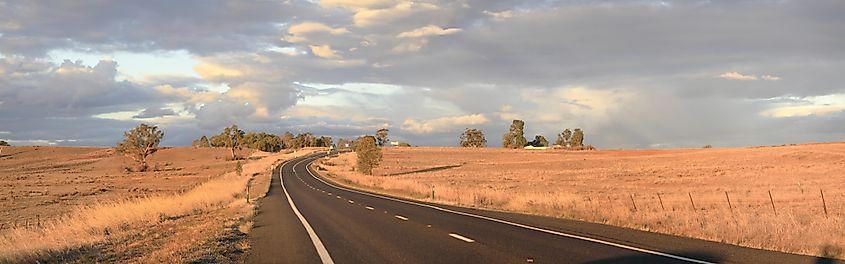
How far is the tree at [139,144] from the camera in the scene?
115963 mm

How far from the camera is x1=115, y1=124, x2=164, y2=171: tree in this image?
11596cm

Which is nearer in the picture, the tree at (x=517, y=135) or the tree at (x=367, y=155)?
the tree at (x=367, y=155)

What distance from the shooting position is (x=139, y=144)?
11694cm

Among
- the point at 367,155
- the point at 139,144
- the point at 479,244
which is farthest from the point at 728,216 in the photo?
the point at 139,144

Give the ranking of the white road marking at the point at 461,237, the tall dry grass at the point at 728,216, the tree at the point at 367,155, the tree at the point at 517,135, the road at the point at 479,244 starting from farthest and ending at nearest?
the tree at the point at 517,135 → the tree at the point at 367,155 → the white road marking at the point at 461,237 → the tall dry grass at the point at 728,216 → the road at the point at 479,244

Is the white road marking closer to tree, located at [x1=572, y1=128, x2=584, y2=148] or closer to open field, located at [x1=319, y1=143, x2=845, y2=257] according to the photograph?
open field, located at [x1=319, y1=143, x2=845, y2=257]

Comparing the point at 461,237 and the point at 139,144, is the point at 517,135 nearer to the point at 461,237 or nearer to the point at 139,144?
the point at 139,144

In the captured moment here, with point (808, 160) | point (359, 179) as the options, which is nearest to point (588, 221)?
point (359, 179)

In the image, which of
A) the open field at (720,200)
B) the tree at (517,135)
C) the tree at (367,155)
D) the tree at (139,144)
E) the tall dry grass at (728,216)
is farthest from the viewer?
the tree at (517,135)

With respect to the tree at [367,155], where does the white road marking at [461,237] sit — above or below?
below

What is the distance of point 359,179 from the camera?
67.6m

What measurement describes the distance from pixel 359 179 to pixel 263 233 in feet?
158

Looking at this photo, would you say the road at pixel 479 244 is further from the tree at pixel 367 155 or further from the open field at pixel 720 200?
the tree at pixel 367 155

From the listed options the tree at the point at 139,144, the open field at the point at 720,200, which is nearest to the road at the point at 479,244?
the open field at the point at 720,200
